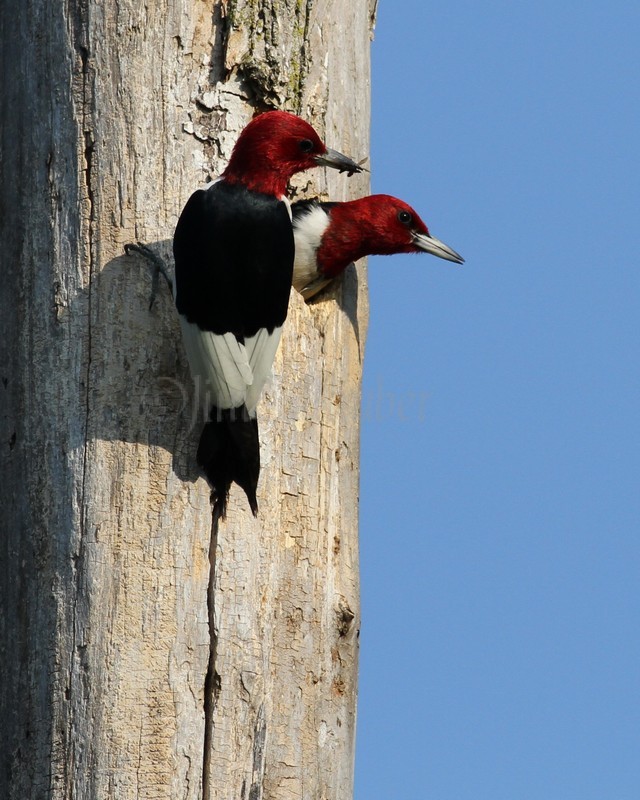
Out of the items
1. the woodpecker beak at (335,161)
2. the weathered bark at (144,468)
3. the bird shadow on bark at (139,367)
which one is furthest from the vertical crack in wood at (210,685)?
the woodpecker beak at (335,161)

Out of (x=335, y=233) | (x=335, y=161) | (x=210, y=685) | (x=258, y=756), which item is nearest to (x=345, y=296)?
Result: (x=335, y=233)

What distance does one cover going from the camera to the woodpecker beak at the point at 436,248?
186 inches

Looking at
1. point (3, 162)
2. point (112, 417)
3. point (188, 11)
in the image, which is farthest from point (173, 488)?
point (188, 11)

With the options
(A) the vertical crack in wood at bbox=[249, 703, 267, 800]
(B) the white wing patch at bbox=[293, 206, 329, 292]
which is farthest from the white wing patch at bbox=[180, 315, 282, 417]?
(A) the vertical crack in wood at bbox=[249, 703, 267, 800]

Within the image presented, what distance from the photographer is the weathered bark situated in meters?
3.38

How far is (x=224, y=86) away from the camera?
12.6 feet

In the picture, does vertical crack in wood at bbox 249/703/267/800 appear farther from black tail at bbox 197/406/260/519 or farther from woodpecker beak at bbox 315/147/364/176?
woodpecker beak at bbox 315/147/364/176

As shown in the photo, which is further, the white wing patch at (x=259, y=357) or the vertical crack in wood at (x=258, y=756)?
the white wing patch at (x=259, y=357)

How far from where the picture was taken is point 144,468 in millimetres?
3502

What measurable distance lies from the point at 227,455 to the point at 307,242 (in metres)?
1.00

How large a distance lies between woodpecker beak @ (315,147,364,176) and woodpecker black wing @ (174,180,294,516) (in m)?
0.29

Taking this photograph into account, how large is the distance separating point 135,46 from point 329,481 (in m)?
1.24

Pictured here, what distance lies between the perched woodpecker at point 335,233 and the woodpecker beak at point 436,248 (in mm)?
193

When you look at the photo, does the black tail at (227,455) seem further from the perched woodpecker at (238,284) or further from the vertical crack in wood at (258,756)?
the vertical crack in wood at (258,756)
